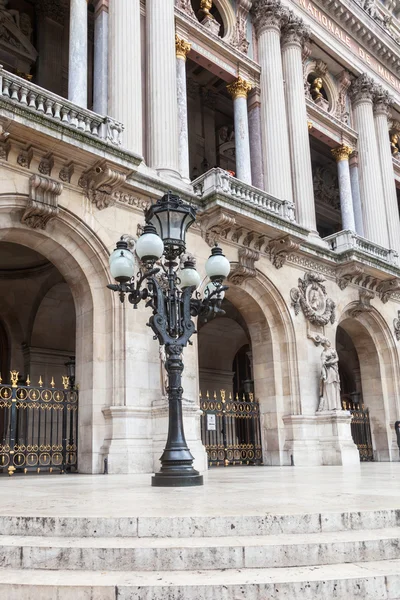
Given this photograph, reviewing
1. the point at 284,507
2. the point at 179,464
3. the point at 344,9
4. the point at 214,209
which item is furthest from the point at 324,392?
the point at 344,9

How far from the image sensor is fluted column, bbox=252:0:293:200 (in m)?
20.3

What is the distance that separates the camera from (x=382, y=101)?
2669 cm

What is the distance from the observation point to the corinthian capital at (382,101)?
26.4 m

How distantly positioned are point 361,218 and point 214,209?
997 cm

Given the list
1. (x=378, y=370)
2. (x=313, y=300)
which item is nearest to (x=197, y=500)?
(x=313, y=300)

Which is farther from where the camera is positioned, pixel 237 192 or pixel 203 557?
pixel 237 192

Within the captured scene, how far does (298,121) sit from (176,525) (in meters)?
19.1

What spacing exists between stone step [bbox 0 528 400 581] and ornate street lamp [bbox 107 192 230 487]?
387 centimetres

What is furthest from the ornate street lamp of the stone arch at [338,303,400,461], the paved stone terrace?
the stone arch at [338,303,400,461]

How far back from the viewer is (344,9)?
81.6ft

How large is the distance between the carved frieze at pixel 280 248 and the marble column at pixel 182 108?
134 inches

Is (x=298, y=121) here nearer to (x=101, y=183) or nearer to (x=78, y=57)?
(x=78, y=57)

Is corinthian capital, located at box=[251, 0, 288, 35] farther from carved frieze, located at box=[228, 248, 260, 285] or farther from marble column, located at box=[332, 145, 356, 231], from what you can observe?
carved frieze, located at box=[228, 248, 260, 285]

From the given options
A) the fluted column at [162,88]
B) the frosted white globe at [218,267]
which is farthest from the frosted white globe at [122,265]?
the fluted column at [162,88]
